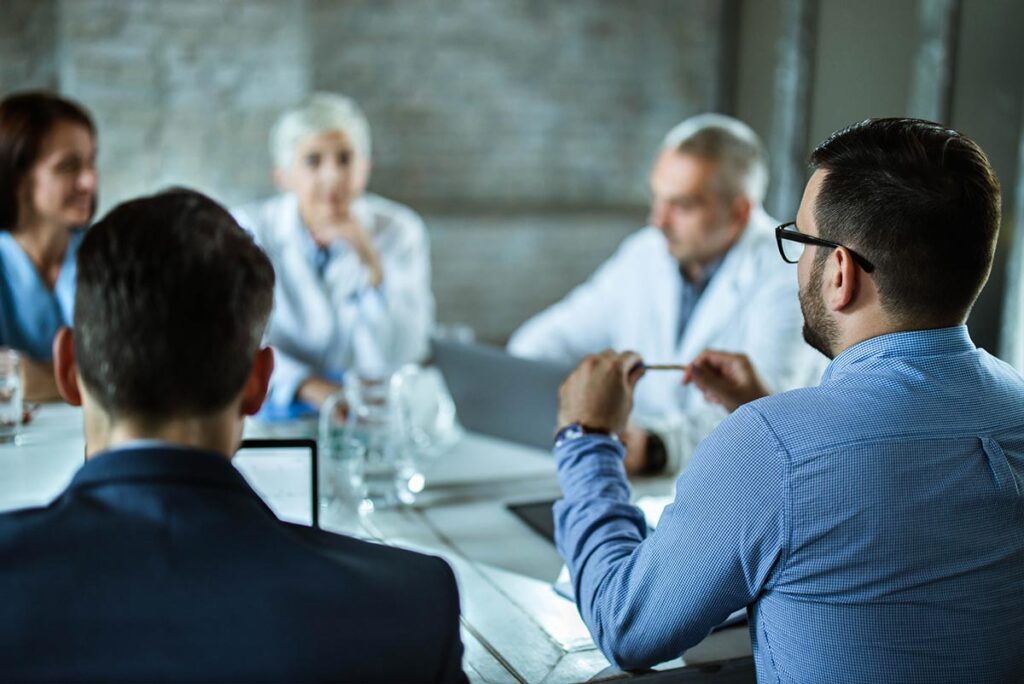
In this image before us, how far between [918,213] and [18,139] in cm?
213

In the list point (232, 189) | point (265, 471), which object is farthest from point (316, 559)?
point (232, 189)

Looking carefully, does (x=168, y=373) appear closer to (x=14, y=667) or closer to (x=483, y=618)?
(x=14, y=667)

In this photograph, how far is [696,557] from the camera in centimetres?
101

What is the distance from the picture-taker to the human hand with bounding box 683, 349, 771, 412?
157 centimetres

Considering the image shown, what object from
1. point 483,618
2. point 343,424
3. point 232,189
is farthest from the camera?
point 232,189

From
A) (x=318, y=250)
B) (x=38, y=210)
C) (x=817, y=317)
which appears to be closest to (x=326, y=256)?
(x=318, y=250)

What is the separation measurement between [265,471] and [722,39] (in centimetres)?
430

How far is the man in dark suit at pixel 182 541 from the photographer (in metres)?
0.71

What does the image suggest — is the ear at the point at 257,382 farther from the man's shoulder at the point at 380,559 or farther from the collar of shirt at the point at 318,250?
the collar of shirt at the point at 318,250

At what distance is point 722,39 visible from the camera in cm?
521

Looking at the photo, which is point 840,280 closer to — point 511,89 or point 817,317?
point 817,317

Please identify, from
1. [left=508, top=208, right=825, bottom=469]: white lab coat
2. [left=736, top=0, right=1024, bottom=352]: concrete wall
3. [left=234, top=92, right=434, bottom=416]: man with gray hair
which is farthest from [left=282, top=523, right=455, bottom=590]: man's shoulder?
[left=736, top=0, right=1024, bottom=352]: concrete wall

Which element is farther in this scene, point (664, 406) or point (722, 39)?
point (722, 39)

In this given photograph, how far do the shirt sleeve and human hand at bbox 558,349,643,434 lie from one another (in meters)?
0.18
